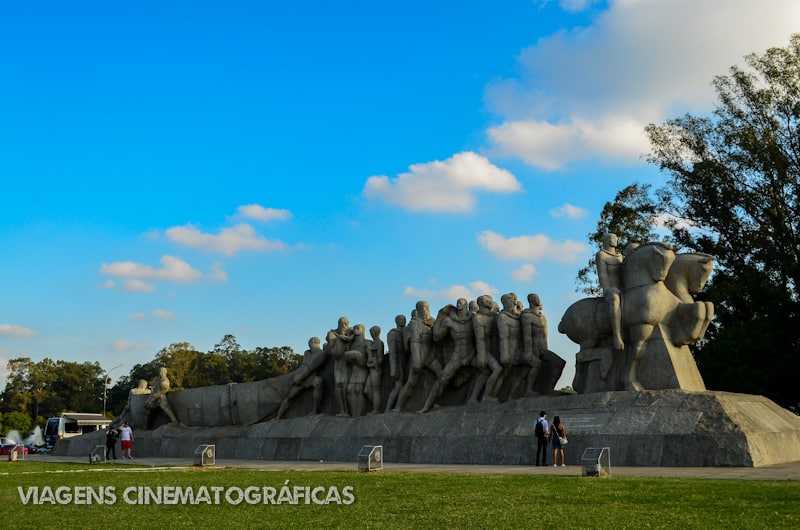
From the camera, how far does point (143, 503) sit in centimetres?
944

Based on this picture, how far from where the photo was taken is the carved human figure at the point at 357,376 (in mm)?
20141

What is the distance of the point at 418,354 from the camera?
19062 millimetres

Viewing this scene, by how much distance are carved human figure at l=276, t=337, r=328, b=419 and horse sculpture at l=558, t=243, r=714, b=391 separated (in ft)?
25.4

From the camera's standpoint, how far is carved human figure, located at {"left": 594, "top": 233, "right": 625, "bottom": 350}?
15531 mm

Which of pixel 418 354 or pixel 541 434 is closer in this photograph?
pixel 541 434

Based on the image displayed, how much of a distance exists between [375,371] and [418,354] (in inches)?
59.6

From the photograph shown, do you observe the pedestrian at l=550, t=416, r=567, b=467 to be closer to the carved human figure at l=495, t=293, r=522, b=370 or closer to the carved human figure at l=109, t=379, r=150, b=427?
the carved human figure at l=495, t=293, r=522, b=370

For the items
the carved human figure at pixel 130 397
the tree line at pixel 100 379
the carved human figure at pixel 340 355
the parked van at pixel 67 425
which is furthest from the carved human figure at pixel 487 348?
the tree line at pixel 100 379

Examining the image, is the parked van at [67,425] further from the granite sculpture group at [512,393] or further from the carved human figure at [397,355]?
the carved human figure at [397,355]

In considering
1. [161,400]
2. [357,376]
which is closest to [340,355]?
[357,376]

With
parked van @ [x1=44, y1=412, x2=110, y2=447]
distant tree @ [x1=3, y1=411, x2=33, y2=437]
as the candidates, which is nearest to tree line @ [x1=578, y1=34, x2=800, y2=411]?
parked van @ [x1=44, y1=412, x2=110, y2=447]

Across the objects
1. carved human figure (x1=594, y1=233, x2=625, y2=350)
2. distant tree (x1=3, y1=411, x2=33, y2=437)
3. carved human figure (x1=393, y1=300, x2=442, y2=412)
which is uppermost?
carved human figure (x1=594, y1=233, x2=625, y2=350)

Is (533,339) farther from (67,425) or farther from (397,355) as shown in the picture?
(67,425)

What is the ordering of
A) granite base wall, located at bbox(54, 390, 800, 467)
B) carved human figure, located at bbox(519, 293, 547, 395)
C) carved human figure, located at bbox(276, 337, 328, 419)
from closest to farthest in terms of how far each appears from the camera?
granite base wall, located at bbox(54, 390, 800, 467) < carved human figure, located at bbox(519, 293, 547, 395) < carved human figure, located at bbox(276, 337, 328, 419)
